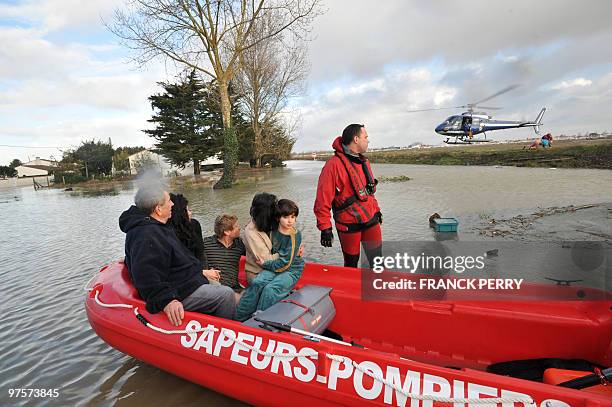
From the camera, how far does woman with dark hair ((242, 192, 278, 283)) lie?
3037 millimetres

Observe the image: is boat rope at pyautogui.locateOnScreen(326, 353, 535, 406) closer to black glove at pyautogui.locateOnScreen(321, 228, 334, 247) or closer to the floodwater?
the floodwater

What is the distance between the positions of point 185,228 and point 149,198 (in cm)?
65

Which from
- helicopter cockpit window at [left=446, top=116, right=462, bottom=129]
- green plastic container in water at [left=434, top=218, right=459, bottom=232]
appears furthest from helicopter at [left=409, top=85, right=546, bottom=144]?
green plastic container in water at [left=434, top=218, right=459, bottom=232]

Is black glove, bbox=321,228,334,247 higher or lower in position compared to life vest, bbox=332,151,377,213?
lower

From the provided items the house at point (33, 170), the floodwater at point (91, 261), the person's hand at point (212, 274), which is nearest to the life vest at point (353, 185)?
the person's hand at point (212, 274)

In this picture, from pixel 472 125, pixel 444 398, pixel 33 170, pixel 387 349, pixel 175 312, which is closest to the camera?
pixel 444 398

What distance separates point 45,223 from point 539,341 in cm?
1321

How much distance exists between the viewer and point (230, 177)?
17609 millimetres

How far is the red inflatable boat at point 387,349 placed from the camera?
1.68 meters

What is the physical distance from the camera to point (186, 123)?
87.5 ft

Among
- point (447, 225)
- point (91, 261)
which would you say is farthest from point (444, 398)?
point (91, 261)

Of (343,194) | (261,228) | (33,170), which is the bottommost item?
(261,228)

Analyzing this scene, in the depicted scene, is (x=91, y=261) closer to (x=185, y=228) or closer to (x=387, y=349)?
(x=185, y=228)

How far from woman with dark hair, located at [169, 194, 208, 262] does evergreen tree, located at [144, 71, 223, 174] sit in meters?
23.9
